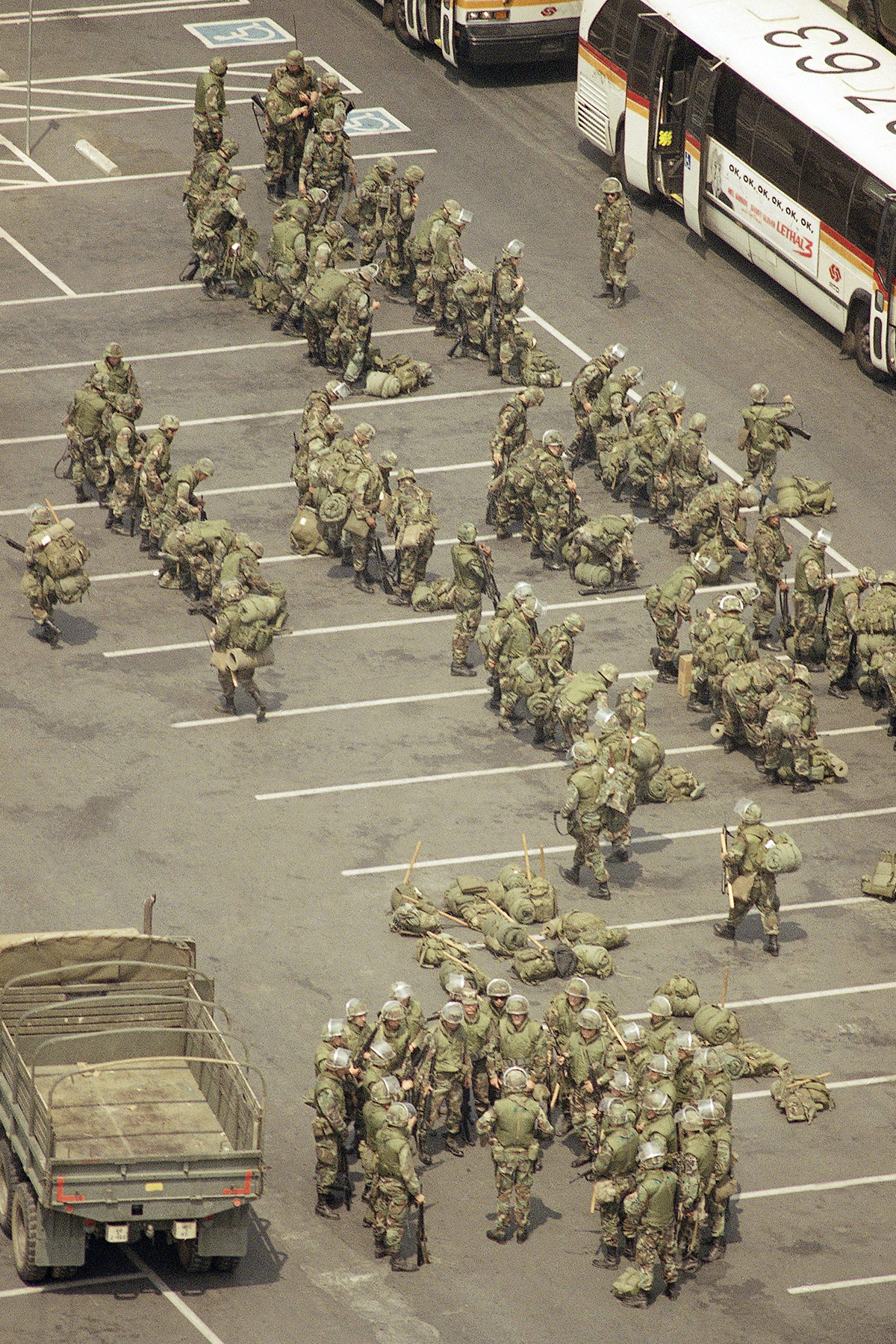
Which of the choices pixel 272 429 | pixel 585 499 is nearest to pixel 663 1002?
pixel 585 499

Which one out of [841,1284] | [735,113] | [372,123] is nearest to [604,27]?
[735,113]

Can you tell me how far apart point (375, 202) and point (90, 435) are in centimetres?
843

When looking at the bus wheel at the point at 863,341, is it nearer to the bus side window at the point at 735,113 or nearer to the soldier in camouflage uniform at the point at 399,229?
the bus side window at the point at 735,113

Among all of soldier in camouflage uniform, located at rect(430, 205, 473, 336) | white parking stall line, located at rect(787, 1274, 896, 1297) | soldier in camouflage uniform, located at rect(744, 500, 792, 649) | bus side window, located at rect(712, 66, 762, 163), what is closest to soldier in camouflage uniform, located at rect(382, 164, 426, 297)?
soldier in camouflage uniform, located at rect(430, 205, 473, 336)

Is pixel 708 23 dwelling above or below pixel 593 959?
above

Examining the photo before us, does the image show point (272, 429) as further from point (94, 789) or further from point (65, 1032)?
point (65, 1032)

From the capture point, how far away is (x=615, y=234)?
3938 centimetres

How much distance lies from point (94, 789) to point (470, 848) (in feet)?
14.7

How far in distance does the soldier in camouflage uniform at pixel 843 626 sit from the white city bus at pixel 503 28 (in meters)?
18.2

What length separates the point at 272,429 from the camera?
3691cm

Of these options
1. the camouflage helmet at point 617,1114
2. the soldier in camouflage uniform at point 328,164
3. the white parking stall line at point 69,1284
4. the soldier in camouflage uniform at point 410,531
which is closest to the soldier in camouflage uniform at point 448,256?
the soldier in camouflage uniform at point 328,164

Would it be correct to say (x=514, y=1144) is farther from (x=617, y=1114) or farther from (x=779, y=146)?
(x=779, y=146)

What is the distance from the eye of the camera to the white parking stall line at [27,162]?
144 ft

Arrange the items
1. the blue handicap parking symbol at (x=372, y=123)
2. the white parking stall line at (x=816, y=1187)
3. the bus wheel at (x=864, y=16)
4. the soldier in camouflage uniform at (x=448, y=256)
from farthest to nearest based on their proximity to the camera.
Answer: the blue handicap parking symbol at (x=372, y=123) < the bus wheel at (x=864, y=16) < the soldier in camouflage uniform at (x=448, y=256) < the white parking stall line at (x=816, y=1187)
